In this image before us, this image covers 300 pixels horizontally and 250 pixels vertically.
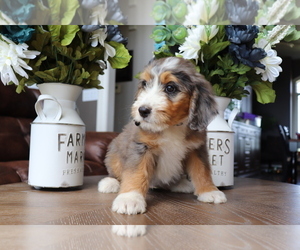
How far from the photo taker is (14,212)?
0.67m

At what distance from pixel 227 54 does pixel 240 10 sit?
68cm

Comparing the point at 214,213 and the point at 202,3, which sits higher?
the point at 202,3

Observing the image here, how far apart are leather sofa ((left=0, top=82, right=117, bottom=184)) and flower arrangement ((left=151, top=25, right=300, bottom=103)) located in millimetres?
1347

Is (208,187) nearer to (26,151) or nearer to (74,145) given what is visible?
(74,145)

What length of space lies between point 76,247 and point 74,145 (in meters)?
0.62

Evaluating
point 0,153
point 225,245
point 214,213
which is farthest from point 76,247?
point 0,153

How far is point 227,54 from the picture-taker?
1.04 metres

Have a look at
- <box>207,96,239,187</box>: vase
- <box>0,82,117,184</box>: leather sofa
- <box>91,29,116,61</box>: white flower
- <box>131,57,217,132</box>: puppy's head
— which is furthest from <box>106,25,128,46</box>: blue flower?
<box>0,82,117,184</box>: leather sofa

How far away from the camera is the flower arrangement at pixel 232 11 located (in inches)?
15.4

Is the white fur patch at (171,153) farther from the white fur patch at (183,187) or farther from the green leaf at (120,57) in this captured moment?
the green leaf at (120,57)

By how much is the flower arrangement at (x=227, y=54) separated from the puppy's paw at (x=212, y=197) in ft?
1.07

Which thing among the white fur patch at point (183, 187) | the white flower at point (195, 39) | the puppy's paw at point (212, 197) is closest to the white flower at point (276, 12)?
the white flower at point (195, 39)

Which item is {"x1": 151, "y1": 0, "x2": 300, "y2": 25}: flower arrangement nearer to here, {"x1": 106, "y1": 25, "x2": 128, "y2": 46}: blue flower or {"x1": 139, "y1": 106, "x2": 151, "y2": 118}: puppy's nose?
{"x1": 106, "y1": 25, "x2": 128, "y2": 46}: blue flower

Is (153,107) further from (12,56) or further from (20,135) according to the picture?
(20,135)
